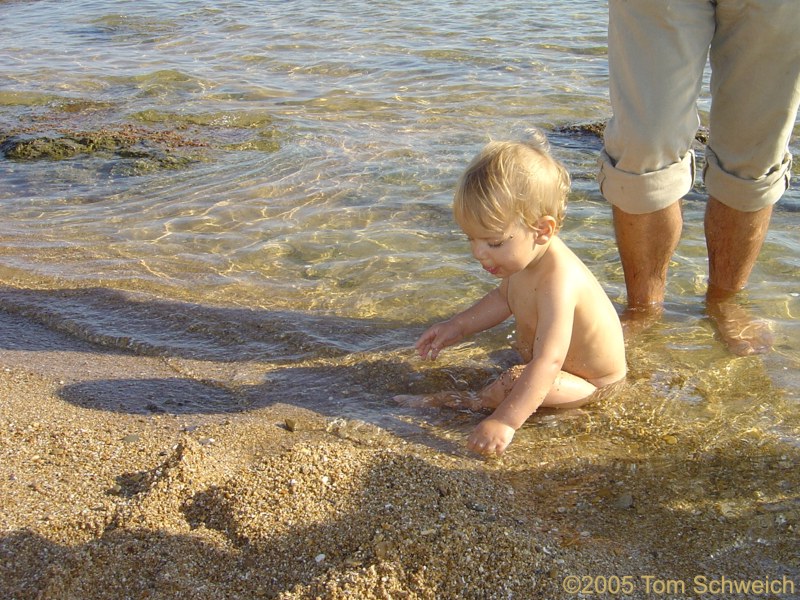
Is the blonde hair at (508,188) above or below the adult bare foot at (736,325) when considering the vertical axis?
above

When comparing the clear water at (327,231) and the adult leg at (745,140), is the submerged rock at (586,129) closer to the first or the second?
the clear water at (327,231)

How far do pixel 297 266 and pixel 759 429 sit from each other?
2575mm

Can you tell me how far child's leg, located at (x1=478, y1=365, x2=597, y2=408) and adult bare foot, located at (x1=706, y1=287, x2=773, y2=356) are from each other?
0.85 metres

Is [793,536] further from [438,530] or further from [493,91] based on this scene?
[493,91]

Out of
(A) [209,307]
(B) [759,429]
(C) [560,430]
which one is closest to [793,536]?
(B) [759,429]

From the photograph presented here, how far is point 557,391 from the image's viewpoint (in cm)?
325

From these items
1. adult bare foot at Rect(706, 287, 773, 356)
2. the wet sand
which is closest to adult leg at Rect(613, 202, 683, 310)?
adult bare foot at Rect(706, 287, 773, 356)

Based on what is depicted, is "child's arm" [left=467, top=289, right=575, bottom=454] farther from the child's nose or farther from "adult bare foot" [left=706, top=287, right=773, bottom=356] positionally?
"adult bare foot" [left=706, top=287, right=773, bottom=356]

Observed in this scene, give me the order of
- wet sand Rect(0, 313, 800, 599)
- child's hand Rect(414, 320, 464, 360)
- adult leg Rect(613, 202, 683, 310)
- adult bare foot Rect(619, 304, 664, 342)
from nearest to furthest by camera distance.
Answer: wet sand Rect(0, 313, 800, 599)
child's hand Rect(414, 320, 464, 360)
adult leg Rect(613, 202, 683, 310)
adult bare foot Rect(619, 304, 664, 342)

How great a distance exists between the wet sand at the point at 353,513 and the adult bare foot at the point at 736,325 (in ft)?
2.56

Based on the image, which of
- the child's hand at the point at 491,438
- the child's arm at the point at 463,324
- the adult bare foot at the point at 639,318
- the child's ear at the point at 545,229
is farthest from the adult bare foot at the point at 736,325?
the child's hand at the point at 491,438

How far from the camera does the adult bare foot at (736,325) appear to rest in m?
3.76

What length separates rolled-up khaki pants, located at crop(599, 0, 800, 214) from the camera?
125 inches

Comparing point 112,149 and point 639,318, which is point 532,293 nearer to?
point 639,318
